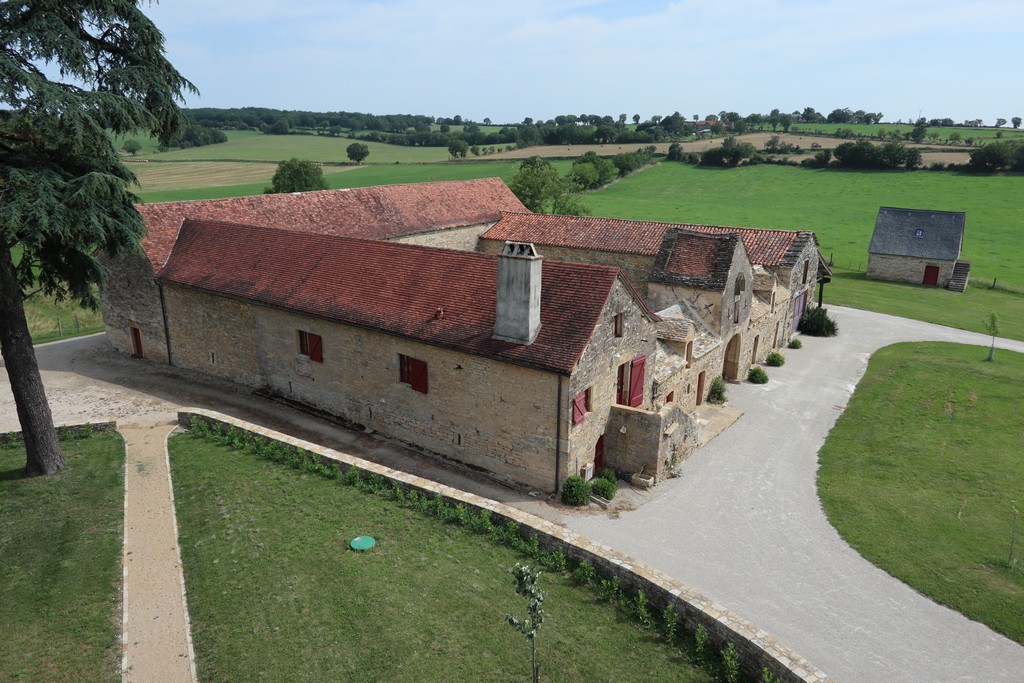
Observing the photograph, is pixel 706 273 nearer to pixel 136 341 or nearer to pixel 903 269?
pixel 136 341

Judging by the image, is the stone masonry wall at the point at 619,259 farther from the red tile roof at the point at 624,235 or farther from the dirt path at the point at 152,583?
the dirt path at the point at 152,583

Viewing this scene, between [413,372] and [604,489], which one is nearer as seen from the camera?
[604,489]

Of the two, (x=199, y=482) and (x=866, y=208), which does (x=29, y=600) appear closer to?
(x=199, y=482)

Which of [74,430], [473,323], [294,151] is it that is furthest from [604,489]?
[294,151]

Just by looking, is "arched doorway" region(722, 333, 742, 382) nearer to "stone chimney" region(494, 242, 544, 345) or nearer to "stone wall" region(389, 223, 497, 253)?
"stone chimney" region(494, 242, 544, 345)

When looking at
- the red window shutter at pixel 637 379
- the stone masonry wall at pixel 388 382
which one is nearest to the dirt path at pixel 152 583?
the stone masonry wall at pixel 388 382

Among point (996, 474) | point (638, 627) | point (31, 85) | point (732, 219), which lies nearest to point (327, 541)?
point (638, 627)

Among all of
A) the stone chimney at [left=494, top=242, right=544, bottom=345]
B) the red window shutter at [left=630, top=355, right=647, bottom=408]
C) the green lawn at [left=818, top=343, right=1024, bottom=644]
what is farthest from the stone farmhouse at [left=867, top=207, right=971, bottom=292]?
the stone chimney at [left=494, top=242, right=544, bottom=345]
